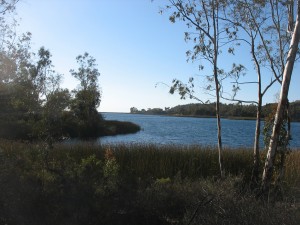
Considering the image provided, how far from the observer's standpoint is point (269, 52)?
993cm

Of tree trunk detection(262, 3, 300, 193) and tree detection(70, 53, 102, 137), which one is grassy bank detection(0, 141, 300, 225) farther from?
tree detection(70, 53, 102, 137)

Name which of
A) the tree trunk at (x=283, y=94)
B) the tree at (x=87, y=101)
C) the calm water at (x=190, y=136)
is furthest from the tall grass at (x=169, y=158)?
the tree at (x=87, y=101)

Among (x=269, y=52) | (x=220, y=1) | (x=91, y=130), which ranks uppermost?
(x=220, y=1)

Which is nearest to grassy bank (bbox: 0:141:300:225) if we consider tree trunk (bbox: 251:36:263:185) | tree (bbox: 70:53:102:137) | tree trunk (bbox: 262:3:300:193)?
tree trunk (bbox: 262:3:300:193)

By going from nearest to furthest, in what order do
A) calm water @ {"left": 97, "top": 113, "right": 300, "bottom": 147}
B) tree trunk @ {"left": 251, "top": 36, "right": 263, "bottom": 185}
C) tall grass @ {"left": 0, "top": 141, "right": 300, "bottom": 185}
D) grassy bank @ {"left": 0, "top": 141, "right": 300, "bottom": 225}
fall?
grassy bank @ {"left": 0, "top": 141, "right": 300, "bottom": 225} < tree trunk @ {"left": 251, "top": 36, "right": 263, "bottom": 185} < tall grass @ {"left": 0, "top": 141, "right": 300, "bottom": 185} < calm water @ {"left": 97, "top": 113, "right": 300, "bottom": 147}

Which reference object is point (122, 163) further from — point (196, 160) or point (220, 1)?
point (220, 1)

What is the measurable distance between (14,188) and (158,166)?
25.4 ft

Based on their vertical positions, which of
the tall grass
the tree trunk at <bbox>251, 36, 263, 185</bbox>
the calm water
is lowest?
the calm water

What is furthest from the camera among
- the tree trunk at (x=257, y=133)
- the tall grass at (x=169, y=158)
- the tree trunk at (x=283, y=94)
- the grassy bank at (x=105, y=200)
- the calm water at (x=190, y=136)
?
the calm water at (x=190, y=136)

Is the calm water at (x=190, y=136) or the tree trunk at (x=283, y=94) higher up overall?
the tree trunk at (x=283, y=94)

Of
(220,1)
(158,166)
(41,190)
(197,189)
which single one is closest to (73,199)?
(41,190)

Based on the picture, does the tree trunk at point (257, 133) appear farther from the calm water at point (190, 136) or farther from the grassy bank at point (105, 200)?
the calm water at point (190, 136)

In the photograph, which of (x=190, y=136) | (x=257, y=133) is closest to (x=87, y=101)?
(x=190, y=136)

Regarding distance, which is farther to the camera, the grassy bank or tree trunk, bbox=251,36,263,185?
tree trunk, bbox=251,36,263,185
